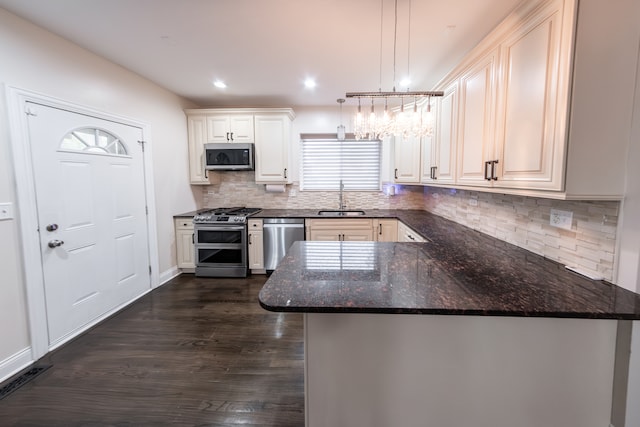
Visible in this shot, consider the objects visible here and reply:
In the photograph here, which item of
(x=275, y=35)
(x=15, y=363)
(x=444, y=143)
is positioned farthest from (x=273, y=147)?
(x=15, y=363)

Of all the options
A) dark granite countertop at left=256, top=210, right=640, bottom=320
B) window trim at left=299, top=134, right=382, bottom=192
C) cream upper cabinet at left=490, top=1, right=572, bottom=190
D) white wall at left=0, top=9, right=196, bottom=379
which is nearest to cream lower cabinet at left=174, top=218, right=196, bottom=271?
white wall at left=0, top=9, right=196, bottom=379

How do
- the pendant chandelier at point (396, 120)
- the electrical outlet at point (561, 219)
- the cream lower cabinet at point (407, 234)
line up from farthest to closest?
the cream lower cabinet at point (407, 234)
the pendant chandelier at point (396, 120)
the electrical outlet at point (561, 219)

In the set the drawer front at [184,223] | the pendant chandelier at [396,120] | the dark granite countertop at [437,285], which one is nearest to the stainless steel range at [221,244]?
the drawer front at [184,223]

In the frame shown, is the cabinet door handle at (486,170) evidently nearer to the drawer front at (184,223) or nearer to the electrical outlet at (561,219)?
the electrical outlet at (561,219)

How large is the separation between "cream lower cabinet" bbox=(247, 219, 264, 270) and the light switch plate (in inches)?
88.2

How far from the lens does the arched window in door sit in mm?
2326

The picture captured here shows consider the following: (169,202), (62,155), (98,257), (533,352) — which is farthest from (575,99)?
(169,202)

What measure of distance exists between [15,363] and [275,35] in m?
3.21

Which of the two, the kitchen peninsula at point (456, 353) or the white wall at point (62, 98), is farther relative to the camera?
the white wall at point (62, 98)

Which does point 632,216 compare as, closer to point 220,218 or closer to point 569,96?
point 569,96

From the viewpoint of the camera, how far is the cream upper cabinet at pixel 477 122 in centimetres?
179

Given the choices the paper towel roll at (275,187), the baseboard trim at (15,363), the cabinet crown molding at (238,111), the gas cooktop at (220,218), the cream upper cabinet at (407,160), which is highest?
the cabinet crown molding at (238,111)

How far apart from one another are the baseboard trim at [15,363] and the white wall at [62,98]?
29 mm

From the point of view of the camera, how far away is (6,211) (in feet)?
6.15
